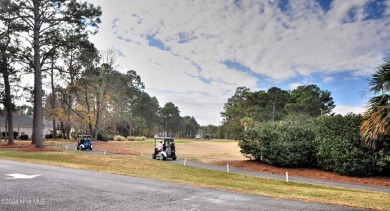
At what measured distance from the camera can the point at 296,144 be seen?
879 inches

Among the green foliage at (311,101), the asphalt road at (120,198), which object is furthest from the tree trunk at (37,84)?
the green foliage at (311,101)

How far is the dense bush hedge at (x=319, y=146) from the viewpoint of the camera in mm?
18373

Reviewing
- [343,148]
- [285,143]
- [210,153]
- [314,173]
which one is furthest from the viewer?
[210,153]

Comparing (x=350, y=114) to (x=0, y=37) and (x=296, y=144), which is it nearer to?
(x=296, y=144)

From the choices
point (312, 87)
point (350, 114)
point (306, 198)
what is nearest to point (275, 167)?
point (350, 114)

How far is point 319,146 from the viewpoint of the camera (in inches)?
821

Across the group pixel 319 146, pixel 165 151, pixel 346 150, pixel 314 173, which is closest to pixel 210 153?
pixel 165 151

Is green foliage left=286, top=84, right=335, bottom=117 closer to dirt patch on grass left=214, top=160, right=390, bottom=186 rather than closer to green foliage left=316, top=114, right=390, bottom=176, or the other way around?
dirt patch on grass left=214, top=160, right=390, bottom=186

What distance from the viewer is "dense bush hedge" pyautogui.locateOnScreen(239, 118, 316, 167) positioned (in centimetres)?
2222

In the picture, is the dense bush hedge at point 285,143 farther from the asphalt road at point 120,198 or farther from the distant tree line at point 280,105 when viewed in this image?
→ the distant tree line at point 280,105

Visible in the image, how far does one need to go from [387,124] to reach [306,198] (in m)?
5.99

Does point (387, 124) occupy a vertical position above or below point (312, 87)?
below

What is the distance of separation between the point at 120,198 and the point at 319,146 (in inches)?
625

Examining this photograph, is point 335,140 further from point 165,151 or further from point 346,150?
point 165,151
